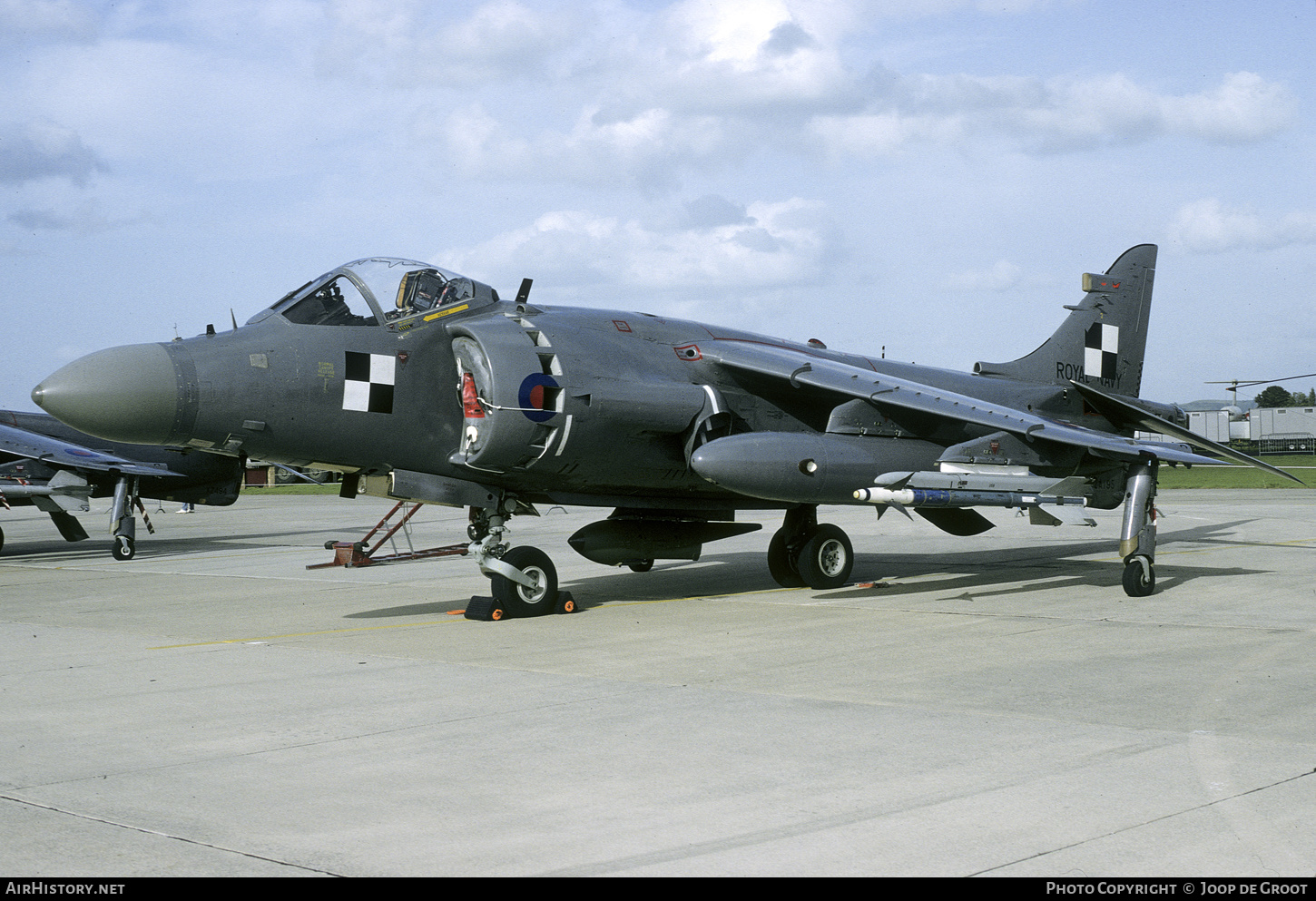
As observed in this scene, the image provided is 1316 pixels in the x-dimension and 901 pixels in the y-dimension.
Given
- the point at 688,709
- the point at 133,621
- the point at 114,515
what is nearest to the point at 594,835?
the point at 688,709

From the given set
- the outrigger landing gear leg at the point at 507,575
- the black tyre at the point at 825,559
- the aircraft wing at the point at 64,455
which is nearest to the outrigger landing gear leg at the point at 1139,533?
the black tyre at the point at 825,559

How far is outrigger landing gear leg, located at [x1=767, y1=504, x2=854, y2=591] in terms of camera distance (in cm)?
1328

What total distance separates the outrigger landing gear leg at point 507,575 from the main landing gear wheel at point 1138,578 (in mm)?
5744

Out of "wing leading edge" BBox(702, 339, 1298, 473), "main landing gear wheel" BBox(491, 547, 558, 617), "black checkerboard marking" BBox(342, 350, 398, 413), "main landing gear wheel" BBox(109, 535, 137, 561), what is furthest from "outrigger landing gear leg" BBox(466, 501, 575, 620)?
"main landing gear wheel" BBox(109, 535, 137, 561)

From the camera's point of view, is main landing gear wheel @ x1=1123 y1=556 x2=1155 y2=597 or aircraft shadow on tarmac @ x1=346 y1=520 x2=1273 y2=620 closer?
main landing gear wheel @ x1=1123 y1=556 x2=1155 y2=597

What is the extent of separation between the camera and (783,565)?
13.7 metres

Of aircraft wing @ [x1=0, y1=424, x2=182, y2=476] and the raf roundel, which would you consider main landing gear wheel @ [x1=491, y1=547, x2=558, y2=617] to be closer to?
the raf roundel

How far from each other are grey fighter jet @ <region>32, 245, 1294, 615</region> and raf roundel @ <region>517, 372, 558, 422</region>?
24 millimetres

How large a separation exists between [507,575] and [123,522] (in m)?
12.1

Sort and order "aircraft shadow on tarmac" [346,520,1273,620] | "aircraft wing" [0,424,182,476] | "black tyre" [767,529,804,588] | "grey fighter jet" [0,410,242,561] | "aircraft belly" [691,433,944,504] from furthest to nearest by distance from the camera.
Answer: "aircraft wing" [0,424,182,476] < "grey fighter jet" [0,410,242,561] < "black tyre" [767,529,804,588] < "aircraft shadow on tarmac" [346,520,1273,620] < "aircraft belly" [691,433,944,504]

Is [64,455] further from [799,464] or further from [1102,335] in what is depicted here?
[1102,335]

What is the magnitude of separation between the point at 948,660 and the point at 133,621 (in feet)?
26.7

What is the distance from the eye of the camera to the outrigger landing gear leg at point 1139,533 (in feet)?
38.4

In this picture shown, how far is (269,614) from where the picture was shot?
12.0m
